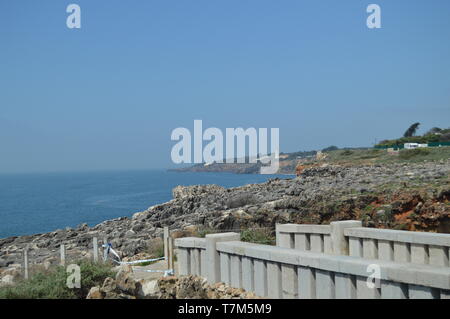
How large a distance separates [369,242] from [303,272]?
13.5ft

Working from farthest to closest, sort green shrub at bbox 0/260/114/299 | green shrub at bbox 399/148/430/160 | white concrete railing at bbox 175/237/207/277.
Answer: green shrub at bbox 399/148/430/160 → white concrete railing at bbox 175/237/207/277 → green shrub at bbox 0/260/114/299

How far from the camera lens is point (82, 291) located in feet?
31.6

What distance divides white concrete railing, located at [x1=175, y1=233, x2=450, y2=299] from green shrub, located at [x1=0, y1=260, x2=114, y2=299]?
184 cm

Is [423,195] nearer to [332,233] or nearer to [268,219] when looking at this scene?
[268,219]

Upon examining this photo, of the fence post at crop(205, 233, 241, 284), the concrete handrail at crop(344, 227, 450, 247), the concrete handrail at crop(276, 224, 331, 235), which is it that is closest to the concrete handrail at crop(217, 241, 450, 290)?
the fence post at crop(205, 233, 241, 284)

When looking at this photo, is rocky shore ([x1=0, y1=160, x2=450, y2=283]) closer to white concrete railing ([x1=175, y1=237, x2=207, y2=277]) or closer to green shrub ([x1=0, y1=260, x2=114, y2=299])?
white concrete railing ([x1=175, y1=237, x2=207, y2=277])

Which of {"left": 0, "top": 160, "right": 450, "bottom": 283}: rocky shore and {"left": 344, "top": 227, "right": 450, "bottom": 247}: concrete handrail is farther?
{"left": 0, "top": 160, "right": 450, "bottom": 283}: rocky shore

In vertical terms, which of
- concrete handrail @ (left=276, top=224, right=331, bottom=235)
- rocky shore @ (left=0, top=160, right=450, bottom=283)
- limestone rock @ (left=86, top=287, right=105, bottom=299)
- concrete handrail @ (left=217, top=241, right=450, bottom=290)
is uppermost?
concrete handrail @ (left=217, top=241, right=450, bottom=290)

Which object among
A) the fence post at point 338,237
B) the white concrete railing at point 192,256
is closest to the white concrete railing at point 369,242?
the fence post at point 338,237

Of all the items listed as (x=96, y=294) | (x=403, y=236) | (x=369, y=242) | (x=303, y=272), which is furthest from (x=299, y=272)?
(x=369, y=242)

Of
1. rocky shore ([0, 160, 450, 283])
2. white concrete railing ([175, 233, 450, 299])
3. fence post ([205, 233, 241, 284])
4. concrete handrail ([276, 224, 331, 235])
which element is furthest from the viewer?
rocky shore ([0, 160, 450, 283])

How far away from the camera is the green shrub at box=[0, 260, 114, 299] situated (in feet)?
30.4

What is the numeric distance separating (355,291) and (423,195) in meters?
17.0
